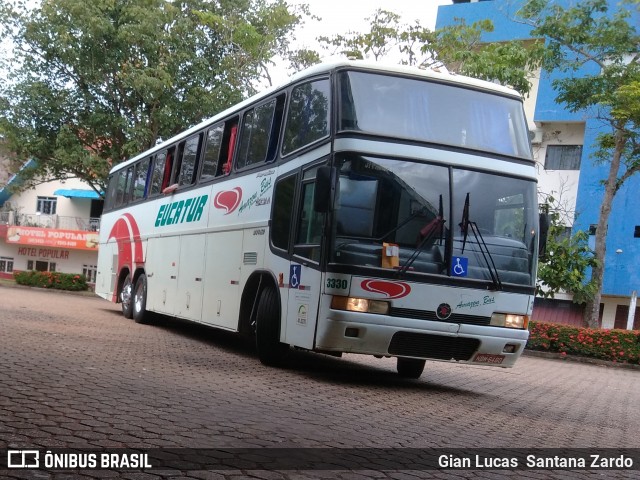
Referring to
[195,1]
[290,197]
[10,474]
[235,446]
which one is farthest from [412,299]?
[195,1]

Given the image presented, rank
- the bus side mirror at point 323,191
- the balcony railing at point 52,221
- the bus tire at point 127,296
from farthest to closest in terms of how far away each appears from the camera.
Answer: the balcony railing at point 52,221 < the bus tire at point 127,296 < the bus side mirror at point 323,191

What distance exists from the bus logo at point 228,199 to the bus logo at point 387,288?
3.93 meters

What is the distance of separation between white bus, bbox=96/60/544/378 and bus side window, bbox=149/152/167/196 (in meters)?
6.43

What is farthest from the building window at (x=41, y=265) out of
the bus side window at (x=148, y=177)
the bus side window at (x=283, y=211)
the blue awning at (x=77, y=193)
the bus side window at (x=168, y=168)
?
the bus side window at (x=283, y=211)

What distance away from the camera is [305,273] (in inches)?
374

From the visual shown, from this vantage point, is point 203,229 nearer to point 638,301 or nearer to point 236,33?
point 236,33

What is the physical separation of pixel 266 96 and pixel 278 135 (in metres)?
0.87

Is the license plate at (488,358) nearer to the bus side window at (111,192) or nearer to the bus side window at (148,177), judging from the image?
the bus side window at (148,177)

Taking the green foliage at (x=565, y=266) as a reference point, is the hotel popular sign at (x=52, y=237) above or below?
below

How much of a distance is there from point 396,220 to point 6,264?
4689 centimetres

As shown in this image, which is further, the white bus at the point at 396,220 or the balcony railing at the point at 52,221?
the balcony railing at the point at 52,221

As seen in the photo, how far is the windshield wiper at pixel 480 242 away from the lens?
920 centimetres

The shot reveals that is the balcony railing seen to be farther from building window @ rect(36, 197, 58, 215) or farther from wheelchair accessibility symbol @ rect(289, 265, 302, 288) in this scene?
wheelchair accessibility symbol @ rect(289, 265, 302, 288)

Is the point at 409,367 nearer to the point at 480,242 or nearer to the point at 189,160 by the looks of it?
the point at 480,242
